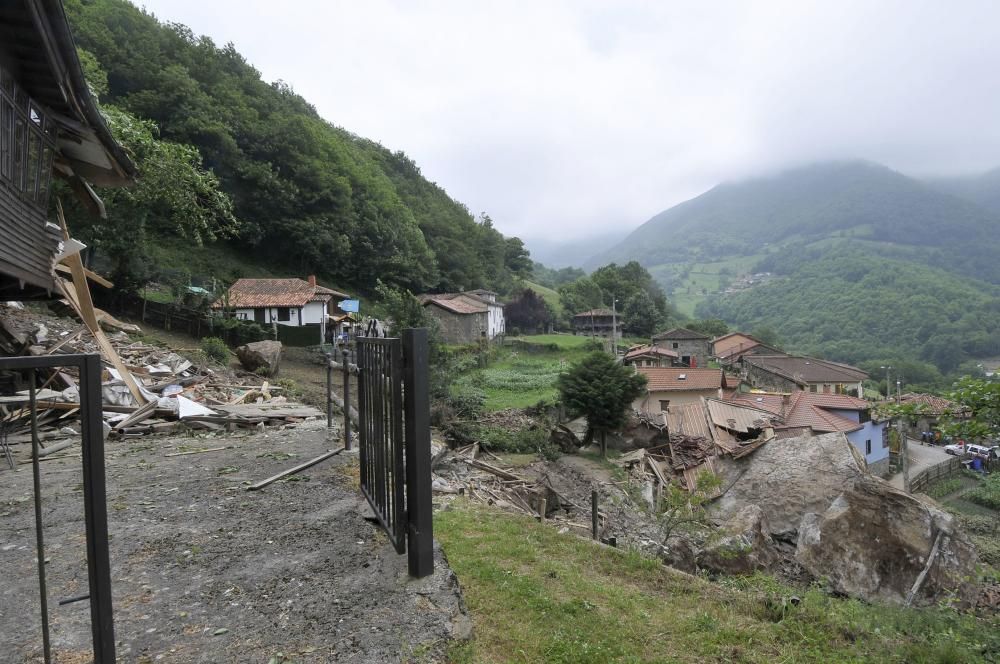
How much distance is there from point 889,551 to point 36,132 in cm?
1441

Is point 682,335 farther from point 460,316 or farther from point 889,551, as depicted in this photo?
point 889,551

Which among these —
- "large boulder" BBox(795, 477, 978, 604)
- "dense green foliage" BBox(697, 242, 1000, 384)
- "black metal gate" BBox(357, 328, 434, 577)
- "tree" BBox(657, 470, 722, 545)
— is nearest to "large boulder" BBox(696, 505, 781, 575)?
"large boulder" BBox(795, 477, 978, 604)

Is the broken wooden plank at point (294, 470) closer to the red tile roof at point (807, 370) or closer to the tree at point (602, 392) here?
the tree at point (602, 392)

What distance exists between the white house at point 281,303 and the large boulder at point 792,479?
20.6 meters

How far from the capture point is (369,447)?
13.9ft

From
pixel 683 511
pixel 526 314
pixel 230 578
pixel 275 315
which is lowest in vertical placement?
pixel 683 511

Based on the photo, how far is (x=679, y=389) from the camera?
95.2 feet

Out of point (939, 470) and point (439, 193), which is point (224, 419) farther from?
point (439, 193)

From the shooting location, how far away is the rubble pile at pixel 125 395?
8219 mm

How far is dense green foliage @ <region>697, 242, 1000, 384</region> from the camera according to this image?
224ft

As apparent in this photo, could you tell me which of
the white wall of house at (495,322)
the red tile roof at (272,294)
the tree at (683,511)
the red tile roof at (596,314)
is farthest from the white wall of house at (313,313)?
the red tile roof at (596,314)

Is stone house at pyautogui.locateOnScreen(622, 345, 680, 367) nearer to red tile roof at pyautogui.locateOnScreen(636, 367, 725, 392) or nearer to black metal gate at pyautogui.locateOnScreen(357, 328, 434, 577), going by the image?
red tile roof at pyautogui.locateOnScreen(636, 367, 725, 392)

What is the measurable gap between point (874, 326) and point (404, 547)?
9758 cm

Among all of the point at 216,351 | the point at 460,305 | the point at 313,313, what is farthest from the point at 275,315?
the point at 460,305
